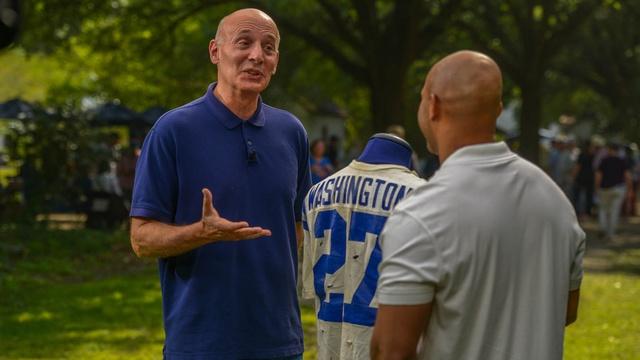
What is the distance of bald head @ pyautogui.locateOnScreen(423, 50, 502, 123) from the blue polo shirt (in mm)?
1269

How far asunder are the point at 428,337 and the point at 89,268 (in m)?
16.1

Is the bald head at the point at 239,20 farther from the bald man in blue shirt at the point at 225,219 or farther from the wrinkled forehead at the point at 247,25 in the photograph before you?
the bald man in blue shirt at the point at 225,219

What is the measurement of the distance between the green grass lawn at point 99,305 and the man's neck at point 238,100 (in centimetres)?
621

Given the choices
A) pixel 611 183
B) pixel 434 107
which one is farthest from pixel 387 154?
pixel 611 183

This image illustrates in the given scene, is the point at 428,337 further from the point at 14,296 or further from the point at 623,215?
the point at 623,215

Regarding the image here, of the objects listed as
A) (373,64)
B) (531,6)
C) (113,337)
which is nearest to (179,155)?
(113,337)

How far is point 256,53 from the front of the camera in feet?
15.4

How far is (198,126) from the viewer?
14.9ft

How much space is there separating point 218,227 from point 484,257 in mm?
1131

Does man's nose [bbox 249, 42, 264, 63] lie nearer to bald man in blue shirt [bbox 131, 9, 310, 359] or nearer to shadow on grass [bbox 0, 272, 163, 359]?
bald man in blue shirt [bbox 131, 9, 310, 359]

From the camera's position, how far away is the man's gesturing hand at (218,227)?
13.6 feet

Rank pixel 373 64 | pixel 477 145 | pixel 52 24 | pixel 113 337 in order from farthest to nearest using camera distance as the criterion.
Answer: pixel 373 64 → pixel 52 24 → pixel 113 337 → pixel 477 145

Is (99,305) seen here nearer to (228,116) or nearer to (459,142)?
(228,116)

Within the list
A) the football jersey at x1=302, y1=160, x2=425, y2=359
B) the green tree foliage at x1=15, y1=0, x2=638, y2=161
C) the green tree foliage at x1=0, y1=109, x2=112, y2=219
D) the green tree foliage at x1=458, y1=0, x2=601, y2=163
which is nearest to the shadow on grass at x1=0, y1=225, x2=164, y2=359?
the green tree foliage at x1=0, y1=109, x2=112, y2=219
